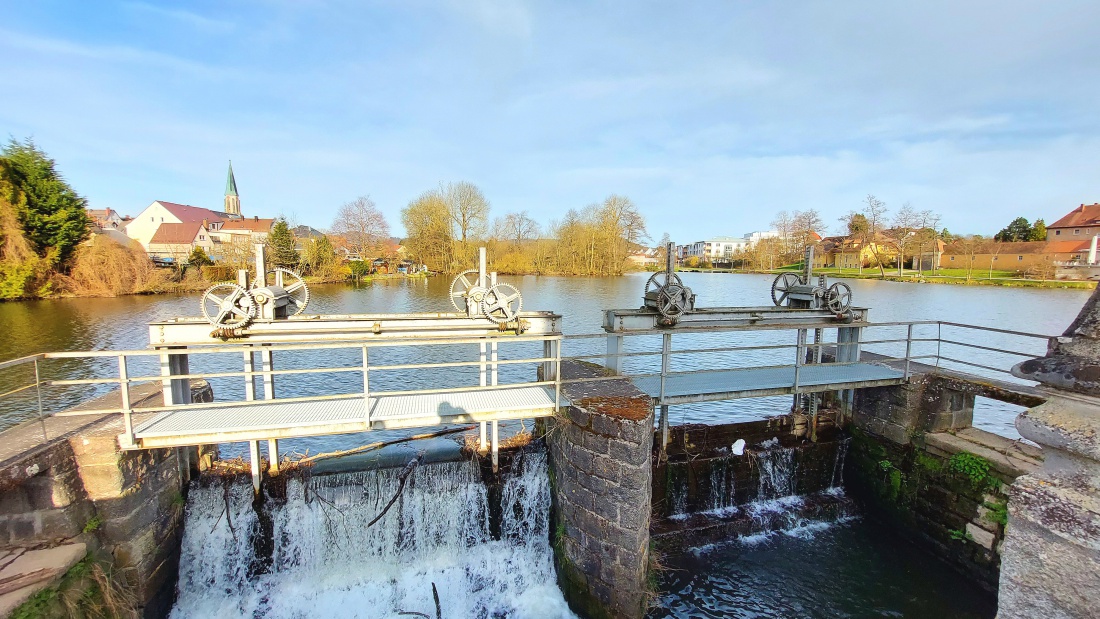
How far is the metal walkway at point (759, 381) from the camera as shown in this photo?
769 cm

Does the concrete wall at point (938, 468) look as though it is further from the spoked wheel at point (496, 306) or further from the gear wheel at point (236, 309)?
the gear wheel at point (236, 309)

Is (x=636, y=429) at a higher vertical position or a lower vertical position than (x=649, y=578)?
higher

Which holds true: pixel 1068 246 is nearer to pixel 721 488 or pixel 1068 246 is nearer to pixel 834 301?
pixel 834 301

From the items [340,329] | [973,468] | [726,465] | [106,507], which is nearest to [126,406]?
[106,507]

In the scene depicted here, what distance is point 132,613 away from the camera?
5.06 metres

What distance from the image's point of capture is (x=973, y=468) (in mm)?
7234

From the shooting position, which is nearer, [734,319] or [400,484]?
[400,484]

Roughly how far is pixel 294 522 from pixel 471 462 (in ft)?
7.89

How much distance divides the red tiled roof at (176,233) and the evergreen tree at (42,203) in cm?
3612

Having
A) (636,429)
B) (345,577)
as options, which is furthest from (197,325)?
(636,429)

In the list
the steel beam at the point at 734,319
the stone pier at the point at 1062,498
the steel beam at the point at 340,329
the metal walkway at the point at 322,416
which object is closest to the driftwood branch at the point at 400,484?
the metal walkway at the point at 322,416

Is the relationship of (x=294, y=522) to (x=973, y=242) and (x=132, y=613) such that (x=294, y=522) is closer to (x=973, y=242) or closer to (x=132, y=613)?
(x=132, y=613)

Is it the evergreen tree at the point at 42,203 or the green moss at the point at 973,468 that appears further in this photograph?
the evergreen tree at the point at 42,203

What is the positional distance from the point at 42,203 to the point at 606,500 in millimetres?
40150
